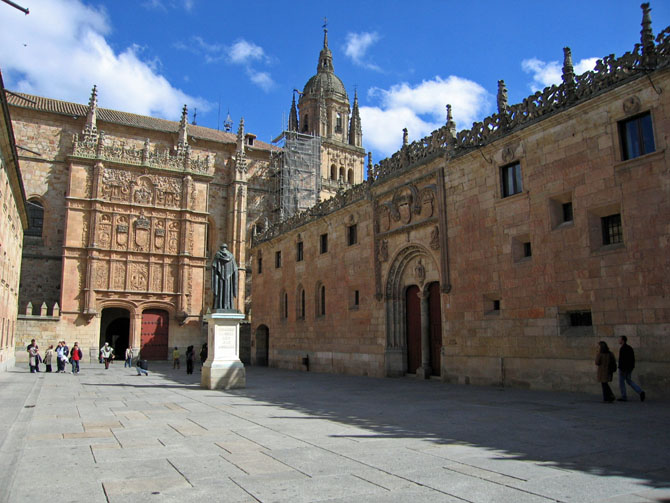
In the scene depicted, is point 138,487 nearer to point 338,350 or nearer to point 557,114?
point 557,114

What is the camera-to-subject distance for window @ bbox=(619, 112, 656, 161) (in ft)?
38.7

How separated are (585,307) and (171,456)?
10353 millimetres

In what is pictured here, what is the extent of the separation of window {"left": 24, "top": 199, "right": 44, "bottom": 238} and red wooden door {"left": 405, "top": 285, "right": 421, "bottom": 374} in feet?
97.1

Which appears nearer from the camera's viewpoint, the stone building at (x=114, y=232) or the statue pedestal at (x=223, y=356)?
the statue pedestal at (x=223, y=356)

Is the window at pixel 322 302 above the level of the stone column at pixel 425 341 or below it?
above

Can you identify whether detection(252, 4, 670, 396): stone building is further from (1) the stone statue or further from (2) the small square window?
(1) the stone statue

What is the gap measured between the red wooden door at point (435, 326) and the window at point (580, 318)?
17.7 ft

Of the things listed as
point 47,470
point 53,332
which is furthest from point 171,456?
point 53,332

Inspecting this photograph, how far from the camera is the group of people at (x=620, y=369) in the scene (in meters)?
10.6

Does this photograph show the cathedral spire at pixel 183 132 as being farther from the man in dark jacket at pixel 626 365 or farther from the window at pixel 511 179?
the man in dark jacket at pixel 626 365

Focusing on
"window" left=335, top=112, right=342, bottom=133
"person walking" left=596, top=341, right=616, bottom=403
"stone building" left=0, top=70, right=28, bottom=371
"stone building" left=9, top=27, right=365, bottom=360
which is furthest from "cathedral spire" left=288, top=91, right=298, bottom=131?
"person walking" left=596, top=341, right=616, bottom=403

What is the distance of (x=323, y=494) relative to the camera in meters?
4.64

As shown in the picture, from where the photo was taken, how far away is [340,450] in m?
6.48

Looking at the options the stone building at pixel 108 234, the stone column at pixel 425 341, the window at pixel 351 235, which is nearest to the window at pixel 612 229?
the stone column at pixel 425 341
